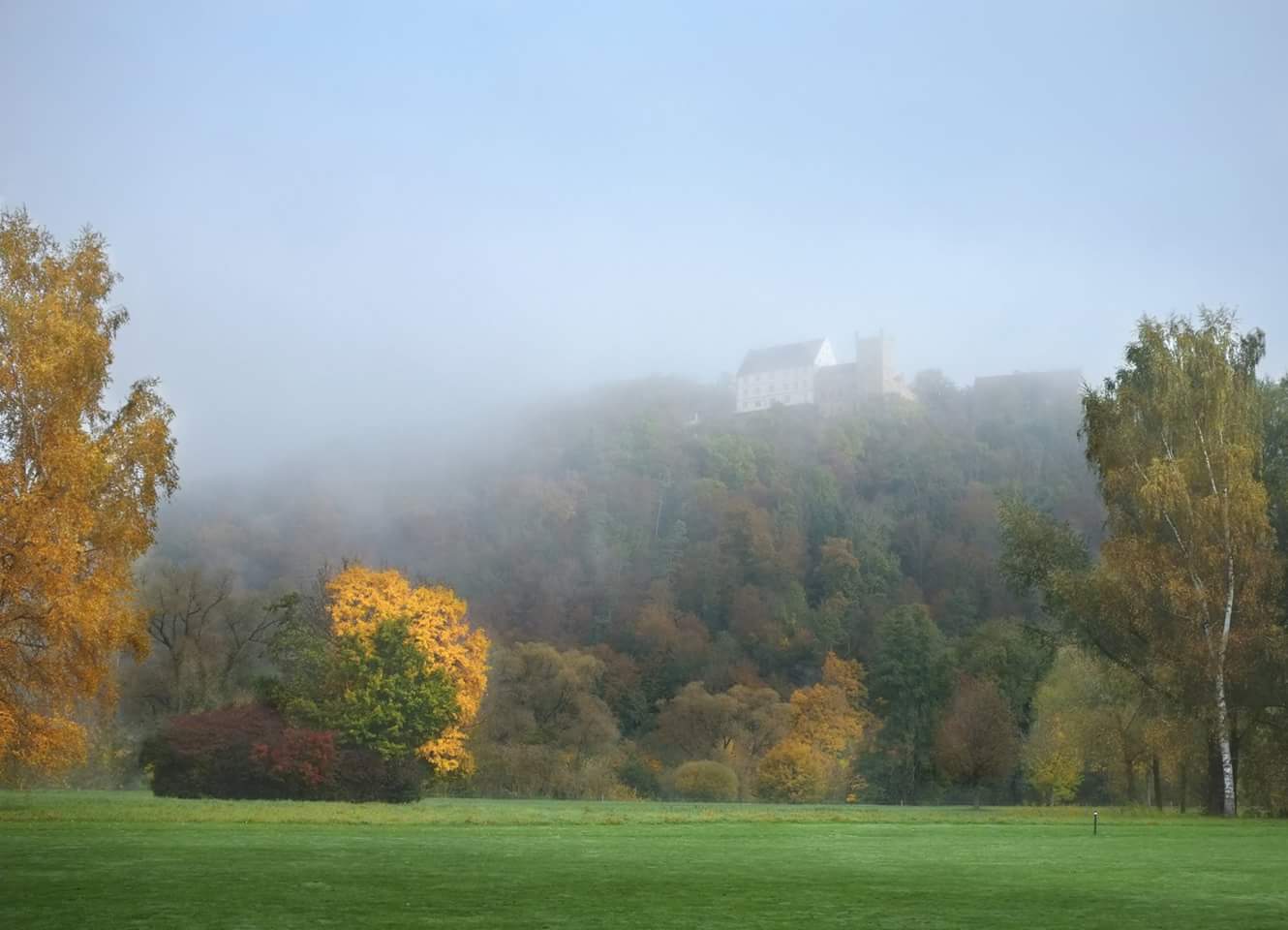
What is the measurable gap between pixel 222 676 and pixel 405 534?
188 feet

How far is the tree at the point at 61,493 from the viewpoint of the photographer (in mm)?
25219

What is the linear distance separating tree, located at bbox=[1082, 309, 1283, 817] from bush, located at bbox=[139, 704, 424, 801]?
2685 cm

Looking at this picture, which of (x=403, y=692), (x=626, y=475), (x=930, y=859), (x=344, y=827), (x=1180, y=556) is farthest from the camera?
(x=626, y=475)

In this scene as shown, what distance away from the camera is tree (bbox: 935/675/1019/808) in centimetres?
6444

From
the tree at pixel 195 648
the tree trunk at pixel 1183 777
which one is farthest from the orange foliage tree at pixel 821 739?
the tree at pixel 195 648

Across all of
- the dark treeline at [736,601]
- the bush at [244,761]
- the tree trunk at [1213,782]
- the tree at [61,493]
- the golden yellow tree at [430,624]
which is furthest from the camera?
the dark treeline at [736,601]

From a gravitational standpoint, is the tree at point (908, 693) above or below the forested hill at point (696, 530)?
below

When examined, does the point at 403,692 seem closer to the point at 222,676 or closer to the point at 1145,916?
the point at 222,676

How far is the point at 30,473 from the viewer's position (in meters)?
26.7

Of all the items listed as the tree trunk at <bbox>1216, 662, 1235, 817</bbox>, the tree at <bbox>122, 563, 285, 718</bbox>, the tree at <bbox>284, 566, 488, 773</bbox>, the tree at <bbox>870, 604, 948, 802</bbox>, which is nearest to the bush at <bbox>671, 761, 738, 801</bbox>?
the tree at <bbox>870, 604, 948, 802</bbox>

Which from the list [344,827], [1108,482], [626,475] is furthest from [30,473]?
[626,475]

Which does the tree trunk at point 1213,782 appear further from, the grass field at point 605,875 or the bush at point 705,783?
the bush at point 705,783

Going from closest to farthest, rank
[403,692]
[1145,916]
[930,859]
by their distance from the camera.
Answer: [1145,916] < [930,859] < [403,692]

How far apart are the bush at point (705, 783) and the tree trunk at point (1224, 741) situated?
28882 mm
